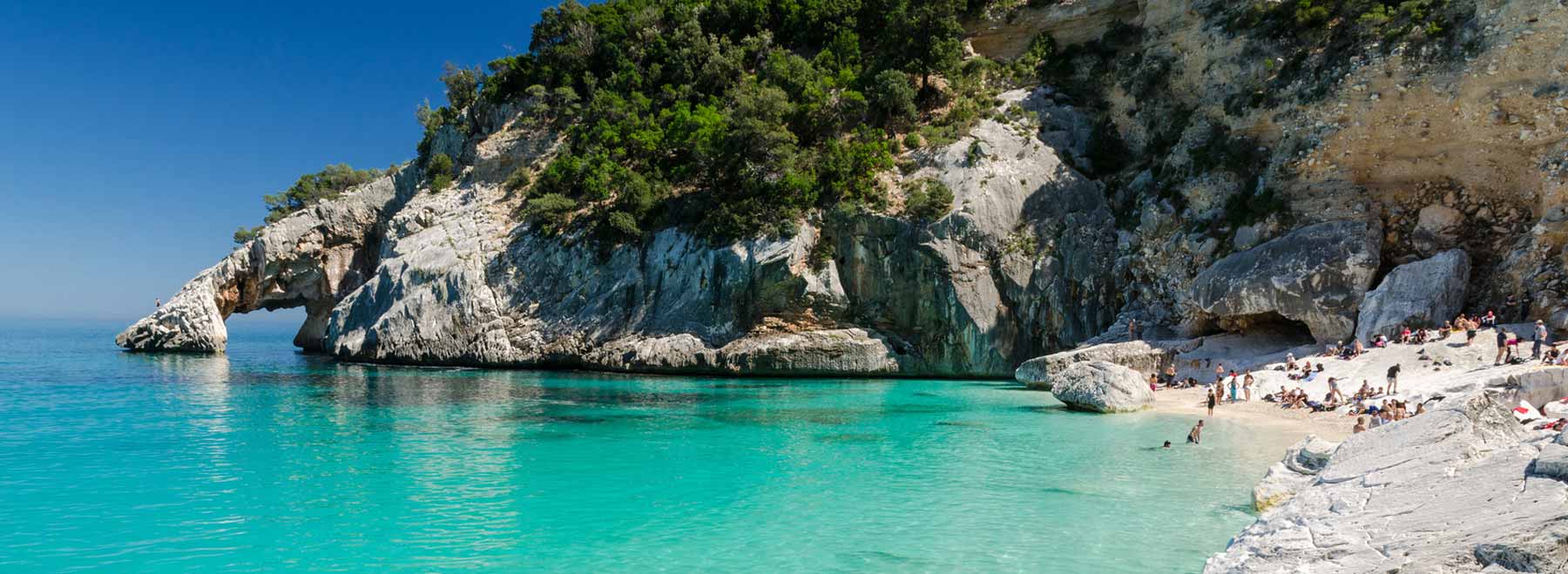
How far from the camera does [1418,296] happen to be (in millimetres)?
24328

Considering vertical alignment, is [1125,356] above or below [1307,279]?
below

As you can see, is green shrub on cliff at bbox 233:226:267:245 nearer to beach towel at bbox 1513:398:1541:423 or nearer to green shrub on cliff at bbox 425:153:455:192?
green shrub on cliff at bbox 425:153:455:192

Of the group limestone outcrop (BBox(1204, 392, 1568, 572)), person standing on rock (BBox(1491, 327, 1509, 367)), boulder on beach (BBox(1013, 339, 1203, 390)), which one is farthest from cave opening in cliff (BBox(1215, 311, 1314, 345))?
limestone outcrop (BBox(1204, 392, 1568, 572))

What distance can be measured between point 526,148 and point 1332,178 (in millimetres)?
37537

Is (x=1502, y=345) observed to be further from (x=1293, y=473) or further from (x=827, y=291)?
(x=827, y=291)

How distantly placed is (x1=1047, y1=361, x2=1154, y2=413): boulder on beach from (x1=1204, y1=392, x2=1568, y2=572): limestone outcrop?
539 inches

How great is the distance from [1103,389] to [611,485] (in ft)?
48.2

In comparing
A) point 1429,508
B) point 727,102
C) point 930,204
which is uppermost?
point 727,102

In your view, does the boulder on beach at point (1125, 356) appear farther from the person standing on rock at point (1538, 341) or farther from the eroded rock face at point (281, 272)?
the eroded rock face at point (281, 272)

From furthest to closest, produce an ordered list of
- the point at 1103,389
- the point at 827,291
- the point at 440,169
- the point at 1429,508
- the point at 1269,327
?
1. the point at 440,169
2. the point at 827,291
3. the point at 1269,327
4. the point at 1103,389
5. the point at 1429,508

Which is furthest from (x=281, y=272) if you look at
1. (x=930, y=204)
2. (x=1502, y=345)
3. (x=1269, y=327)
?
(x=1502, y=345)

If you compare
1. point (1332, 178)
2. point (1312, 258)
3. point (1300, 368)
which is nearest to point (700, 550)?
point (1300, 368)

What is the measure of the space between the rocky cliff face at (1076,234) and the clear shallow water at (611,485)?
8652mm

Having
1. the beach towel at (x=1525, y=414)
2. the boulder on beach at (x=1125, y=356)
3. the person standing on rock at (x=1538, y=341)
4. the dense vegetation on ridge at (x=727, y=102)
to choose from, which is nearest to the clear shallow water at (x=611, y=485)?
the boulder on beach at (x=1125, y=356)
